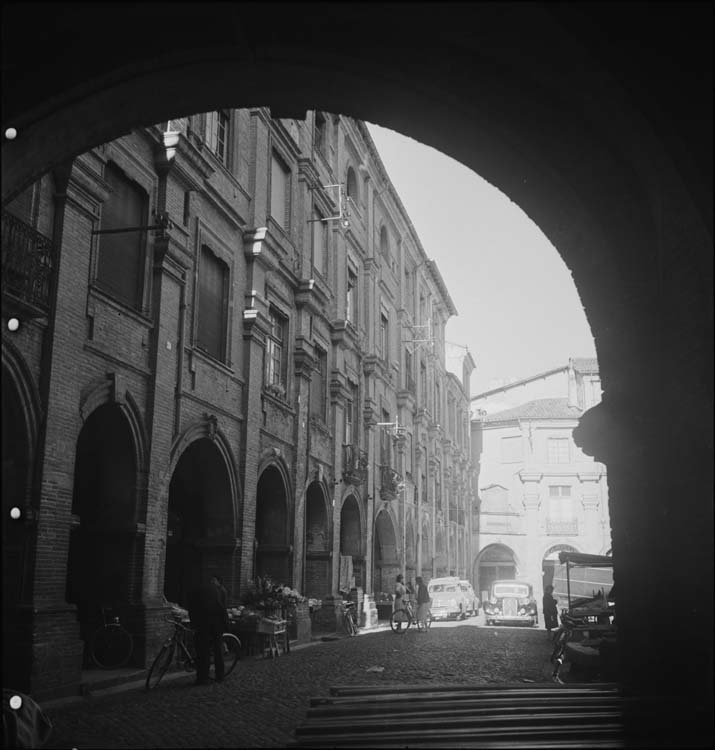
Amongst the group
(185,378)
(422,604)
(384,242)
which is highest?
(384,242)

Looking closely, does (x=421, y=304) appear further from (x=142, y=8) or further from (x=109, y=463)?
(x=142, y=8)

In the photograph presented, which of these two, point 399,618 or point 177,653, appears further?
point 399,618

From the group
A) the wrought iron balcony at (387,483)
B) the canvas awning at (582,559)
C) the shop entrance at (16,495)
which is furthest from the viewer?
the wrought iron balcony at (387,483)

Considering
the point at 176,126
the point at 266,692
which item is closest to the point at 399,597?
the point at 266,692

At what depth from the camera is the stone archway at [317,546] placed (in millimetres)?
24094

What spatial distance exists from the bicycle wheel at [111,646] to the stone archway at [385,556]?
19.8 m

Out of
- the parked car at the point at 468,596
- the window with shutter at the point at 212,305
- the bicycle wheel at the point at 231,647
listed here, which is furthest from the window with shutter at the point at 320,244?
the parked car at the point at 468,596

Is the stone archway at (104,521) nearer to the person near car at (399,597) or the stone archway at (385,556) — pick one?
the person near car at (399,597)

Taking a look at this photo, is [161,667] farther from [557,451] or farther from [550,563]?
[557,451]

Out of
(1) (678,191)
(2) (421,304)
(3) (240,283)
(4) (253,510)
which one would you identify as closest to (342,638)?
(4) (253,510)

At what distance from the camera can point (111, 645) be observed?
1384 centimetres

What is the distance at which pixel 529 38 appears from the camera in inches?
226

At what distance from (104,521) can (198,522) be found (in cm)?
395

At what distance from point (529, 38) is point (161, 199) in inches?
434
